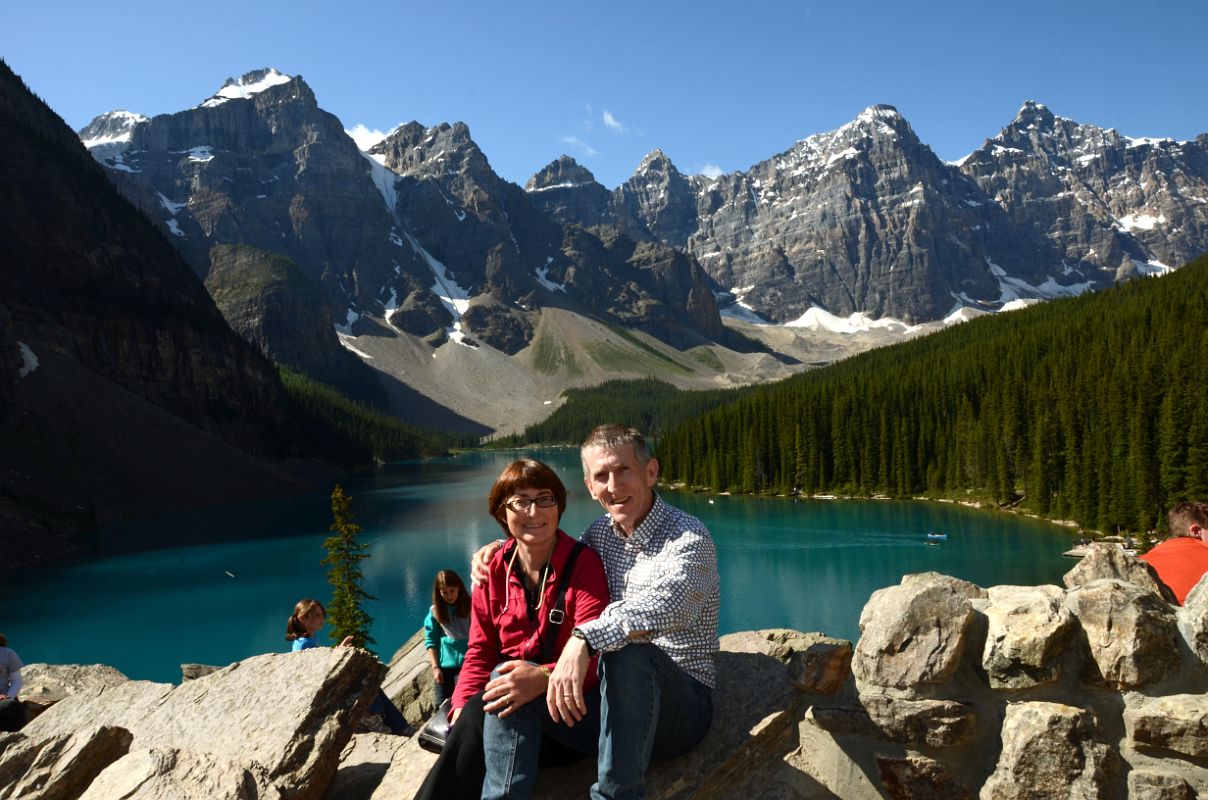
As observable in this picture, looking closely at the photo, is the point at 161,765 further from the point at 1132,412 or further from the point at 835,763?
the point at 1132,412

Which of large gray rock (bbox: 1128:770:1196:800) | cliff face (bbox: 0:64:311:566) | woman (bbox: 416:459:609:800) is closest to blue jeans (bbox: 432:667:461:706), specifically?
woman (bbox: 416:459:609:800)

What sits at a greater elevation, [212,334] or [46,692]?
[212,334]

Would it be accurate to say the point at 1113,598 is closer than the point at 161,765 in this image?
Yes

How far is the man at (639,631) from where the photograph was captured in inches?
154

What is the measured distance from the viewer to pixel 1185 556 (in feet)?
18.9

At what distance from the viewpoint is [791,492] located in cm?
8988

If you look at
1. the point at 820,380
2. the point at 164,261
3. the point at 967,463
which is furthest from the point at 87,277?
the point at 967,463

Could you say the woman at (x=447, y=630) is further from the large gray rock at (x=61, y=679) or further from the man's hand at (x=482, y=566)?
the large gray rock at (x=61, y=679)

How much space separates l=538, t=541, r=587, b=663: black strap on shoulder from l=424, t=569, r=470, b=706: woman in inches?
171

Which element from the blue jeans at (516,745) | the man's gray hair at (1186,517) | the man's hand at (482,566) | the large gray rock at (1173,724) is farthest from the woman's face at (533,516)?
the man's gray hair at (1186,517)

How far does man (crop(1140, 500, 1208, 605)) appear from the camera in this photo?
5582 millimetres

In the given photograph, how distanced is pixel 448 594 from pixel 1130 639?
22.0ft

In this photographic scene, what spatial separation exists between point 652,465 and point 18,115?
150528mm

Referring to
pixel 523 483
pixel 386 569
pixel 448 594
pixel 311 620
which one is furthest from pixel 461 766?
pixel 386 569
